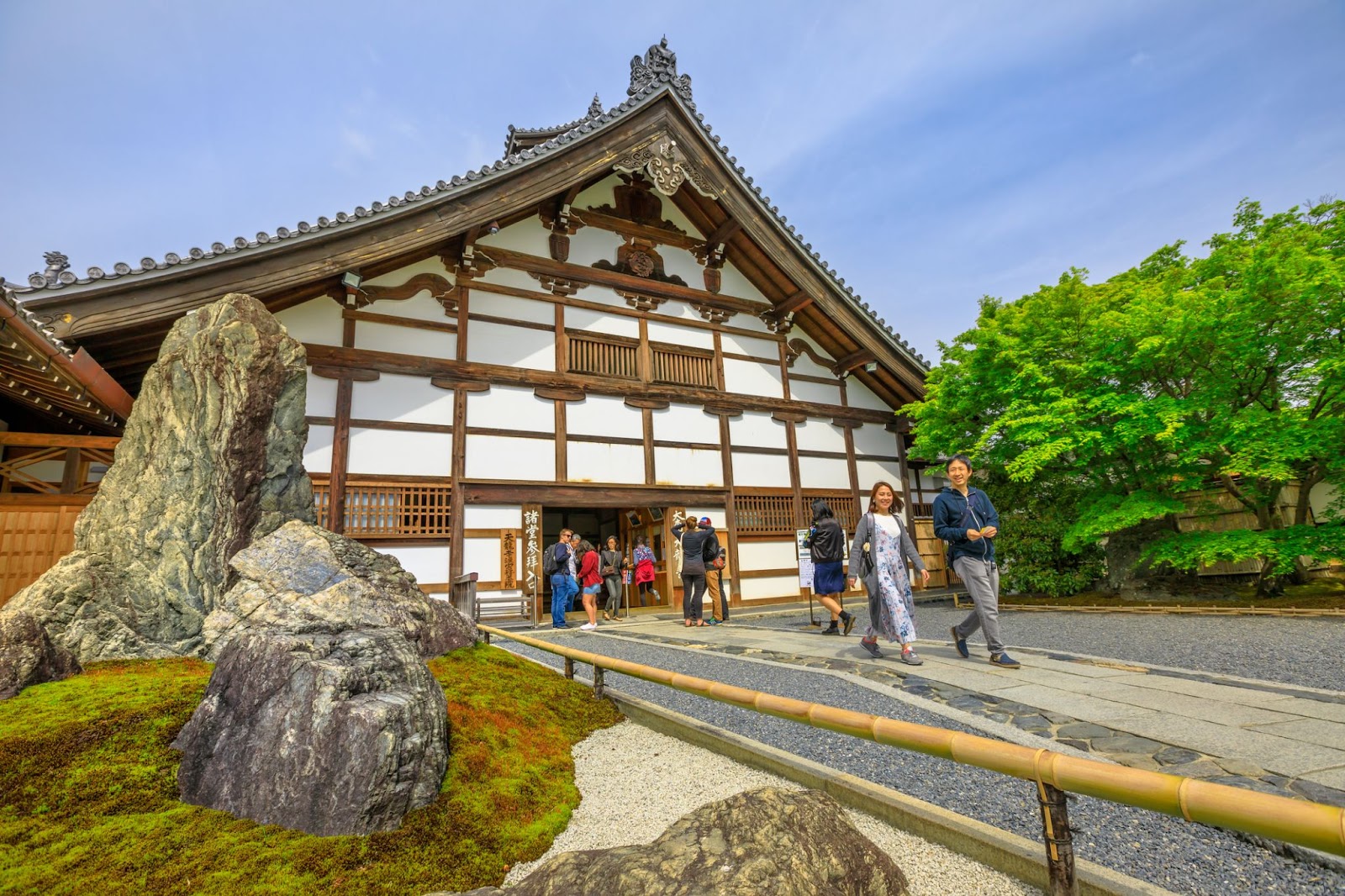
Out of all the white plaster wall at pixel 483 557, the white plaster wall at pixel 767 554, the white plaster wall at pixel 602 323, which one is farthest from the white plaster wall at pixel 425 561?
the white plaster wall at pixel 767 554

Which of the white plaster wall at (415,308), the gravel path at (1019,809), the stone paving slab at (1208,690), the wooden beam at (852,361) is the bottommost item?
the stone paving slab at (1208,690)

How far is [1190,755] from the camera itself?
9.30 feet

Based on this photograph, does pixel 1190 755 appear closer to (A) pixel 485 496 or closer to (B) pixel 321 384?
(A) pixel 485 496

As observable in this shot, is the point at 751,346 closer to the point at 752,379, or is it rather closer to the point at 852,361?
the point at 752,379

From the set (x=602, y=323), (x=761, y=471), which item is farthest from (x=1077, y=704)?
(x=602, y=323)

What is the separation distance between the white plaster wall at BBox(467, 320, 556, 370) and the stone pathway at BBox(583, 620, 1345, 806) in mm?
7027

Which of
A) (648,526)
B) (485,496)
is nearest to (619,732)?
(485,496)

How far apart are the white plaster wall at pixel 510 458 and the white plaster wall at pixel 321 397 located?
2034 mm

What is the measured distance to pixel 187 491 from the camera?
461 cm

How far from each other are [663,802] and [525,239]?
415 inches

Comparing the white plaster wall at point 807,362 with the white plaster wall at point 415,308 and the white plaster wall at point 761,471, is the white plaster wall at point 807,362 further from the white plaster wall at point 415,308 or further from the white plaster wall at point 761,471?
the white plaster wall at point 415,308

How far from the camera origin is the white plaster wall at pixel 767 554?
1191 centimetres

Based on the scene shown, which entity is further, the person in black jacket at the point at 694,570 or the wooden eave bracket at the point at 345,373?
the wooden eave bracket at the point at 345,373

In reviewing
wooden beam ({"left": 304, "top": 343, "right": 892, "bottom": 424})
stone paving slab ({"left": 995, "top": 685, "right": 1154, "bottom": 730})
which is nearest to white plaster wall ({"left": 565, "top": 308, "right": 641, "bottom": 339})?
wooden beam ({"left": 304, "top": 343, "right": 892, "bottom": 424})
